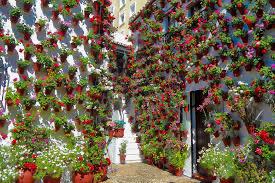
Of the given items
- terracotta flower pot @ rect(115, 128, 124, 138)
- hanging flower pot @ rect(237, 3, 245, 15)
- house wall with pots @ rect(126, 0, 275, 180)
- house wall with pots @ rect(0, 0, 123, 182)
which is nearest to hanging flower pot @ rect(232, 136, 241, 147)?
house wall with pots @ rect(126, 0, 275, 180)

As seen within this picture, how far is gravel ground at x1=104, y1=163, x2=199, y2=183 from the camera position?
9711mm

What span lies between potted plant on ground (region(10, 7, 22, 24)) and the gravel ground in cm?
542

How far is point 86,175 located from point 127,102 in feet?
20.6

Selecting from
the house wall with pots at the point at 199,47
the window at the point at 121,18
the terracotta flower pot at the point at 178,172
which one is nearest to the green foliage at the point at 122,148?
the house wall with pots at the point at 199,47

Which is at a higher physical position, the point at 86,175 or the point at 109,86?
the point at 109,86

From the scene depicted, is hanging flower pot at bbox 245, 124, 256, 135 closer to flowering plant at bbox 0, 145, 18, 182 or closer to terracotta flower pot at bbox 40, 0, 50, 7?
flowering plant at bbox 0, 145, 18, 182

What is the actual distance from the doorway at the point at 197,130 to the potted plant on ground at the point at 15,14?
575 cm

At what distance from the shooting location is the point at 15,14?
9062 mm

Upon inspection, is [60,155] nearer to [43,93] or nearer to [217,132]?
[43,93]

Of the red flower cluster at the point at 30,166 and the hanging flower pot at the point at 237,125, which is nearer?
the hanging flower pot at the point at 237,125

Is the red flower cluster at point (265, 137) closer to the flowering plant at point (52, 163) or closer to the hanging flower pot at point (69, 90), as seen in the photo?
the flowering plant at point (52, 163)

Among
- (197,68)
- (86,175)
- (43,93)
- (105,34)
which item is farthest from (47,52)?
(197,68)

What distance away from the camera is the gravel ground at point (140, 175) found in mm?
9711

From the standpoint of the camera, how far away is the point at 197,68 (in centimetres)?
959
